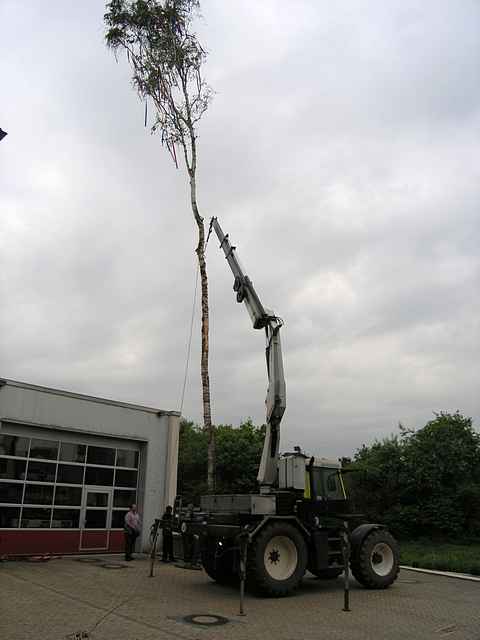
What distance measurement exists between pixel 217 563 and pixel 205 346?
997 cm

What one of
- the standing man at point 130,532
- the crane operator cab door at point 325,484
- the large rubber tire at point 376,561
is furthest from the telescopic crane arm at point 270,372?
the standing man at point 130,532

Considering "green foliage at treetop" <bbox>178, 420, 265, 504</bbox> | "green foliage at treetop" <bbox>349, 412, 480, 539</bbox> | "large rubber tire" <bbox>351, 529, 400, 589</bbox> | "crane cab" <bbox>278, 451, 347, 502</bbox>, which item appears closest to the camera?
"large rubber tire" <bbox>351, 529, 400, 589</bbox>

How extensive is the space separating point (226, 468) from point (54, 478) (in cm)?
1717

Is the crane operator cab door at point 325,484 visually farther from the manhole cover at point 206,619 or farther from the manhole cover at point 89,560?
the manhole cover at point 89,560

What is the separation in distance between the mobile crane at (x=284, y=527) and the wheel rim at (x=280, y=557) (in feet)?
0.06

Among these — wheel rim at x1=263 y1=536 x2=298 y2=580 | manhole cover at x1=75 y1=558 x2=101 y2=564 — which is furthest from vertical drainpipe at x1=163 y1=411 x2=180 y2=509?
wheel rim at x1=263 y1=536 x2=298 y2=580

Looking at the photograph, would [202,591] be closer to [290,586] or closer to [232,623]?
[290,586]

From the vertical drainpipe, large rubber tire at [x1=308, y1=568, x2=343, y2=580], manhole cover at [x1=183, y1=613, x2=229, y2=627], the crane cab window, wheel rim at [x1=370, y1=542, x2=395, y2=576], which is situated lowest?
manhole cover at [x1=183, y1=613, x2=229, y2=627]

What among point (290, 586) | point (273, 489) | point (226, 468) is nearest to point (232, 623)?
point (290, 586)

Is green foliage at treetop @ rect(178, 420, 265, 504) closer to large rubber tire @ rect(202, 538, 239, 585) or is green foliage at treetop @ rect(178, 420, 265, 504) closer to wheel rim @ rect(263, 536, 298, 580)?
large rubber tire @ rect(202, 538, 239, 585)

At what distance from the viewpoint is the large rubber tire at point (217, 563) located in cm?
1265

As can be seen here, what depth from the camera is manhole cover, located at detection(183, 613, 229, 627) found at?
9070mm

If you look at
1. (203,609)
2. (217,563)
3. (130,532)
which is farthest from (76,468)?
(203,609)

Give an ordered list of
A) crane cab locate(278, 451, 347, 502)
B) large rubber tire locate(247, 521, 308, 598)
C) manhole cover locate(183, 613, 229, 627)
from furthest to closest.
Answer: crane cab locate(278, 451, 347, 502), large rubber tire locate(247, 521, 308, 598), manhole cover locate(183, 613, 229, 627)
